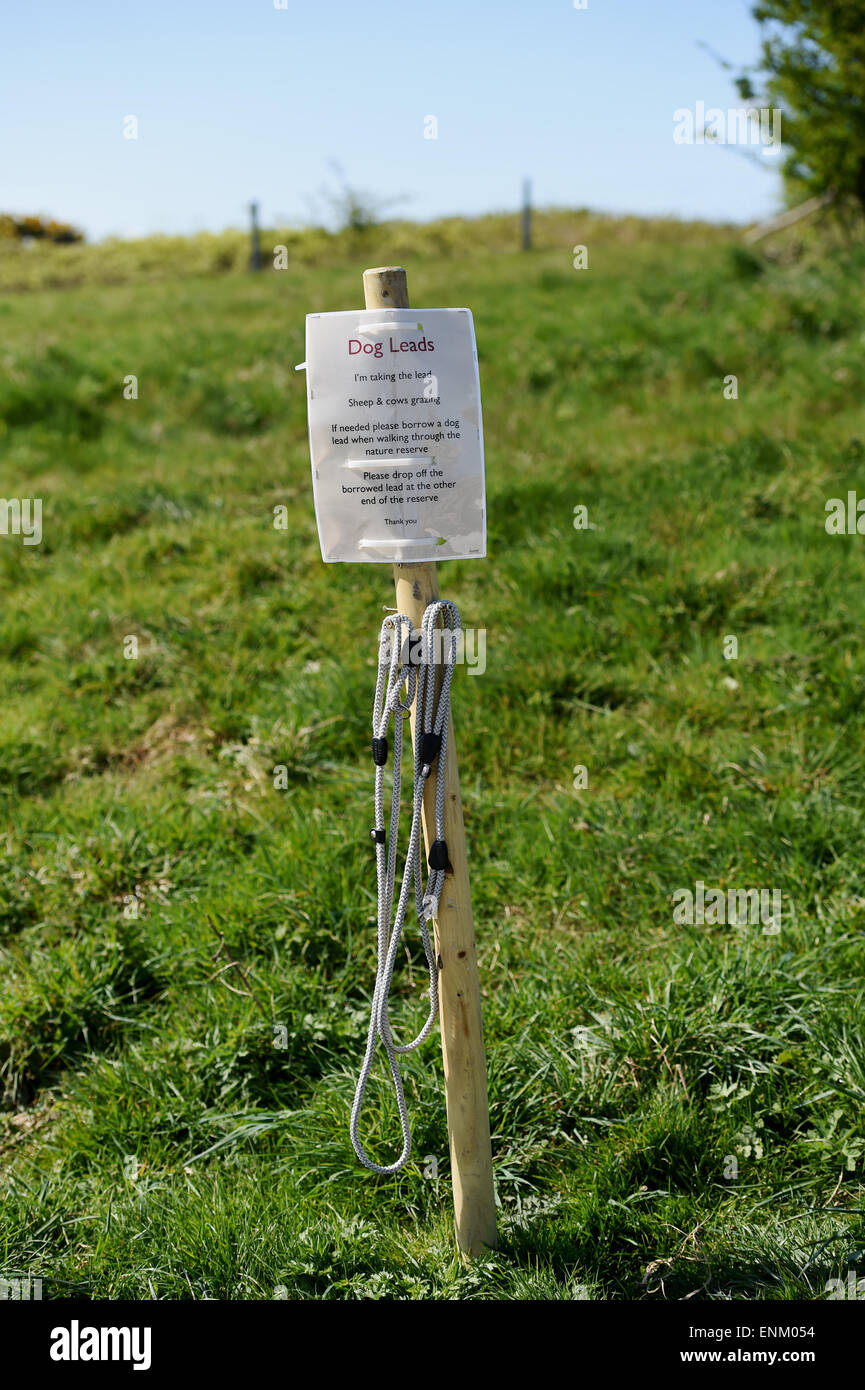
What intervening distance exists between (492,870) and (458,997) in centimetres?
142

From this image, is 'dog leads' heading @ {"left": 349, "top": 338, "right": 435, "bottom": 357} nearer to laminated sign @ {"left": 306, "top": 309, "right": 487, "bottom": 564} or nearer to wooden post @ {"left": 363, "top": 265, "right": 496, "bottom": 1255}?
laminated sign @ {"left": 306, "top": 309, "right": 487, "bottom": 564}

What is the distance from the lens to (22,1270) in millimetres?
2729

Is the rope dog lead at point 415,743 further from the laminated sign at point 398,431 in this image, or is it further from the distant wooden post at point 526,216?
the distant wooden post at point 526,216

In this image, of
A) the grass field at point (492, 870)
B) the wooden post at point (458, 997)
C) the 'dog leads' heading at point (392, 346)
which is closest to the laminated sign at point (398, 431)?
the 'dog leads' heading at point (392, 346)

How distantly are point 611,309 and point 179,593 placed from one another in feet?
19.8

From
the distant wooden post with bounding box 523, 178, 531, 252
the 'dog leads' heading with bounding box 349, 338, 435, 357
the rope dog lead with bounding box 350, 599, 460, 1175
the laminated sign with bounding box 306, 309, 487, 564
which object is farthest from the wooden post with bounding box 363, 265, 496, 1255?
the distant wooden post with bounding box 523, 178, 531, 252

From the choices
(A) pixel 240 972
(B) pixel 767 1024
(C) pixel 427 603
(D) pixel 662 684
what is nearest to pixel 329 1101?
(A) pixel 240 972

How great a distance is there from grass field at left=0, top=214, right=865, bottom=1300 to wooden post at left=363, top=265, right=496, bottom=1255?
23 cm

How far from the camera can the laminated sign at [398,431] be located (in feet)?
7.57

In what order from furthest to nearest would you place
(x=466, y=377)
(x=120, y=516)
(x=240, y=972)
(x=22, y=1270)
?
(x=120, y=516) → (x=240, y=972) → (x=22, y=1270) → (x=466, y=377)

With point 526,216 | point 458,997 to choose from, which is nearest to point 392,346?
point 458,997

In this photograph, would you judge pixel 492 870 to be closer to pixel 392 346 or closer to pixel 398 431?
pixel 398 431

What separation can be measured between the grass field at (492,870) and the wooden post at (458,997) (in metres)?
0.23

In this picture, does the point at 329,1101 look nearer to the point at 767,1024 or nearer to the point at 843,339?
the point at 767,1024
